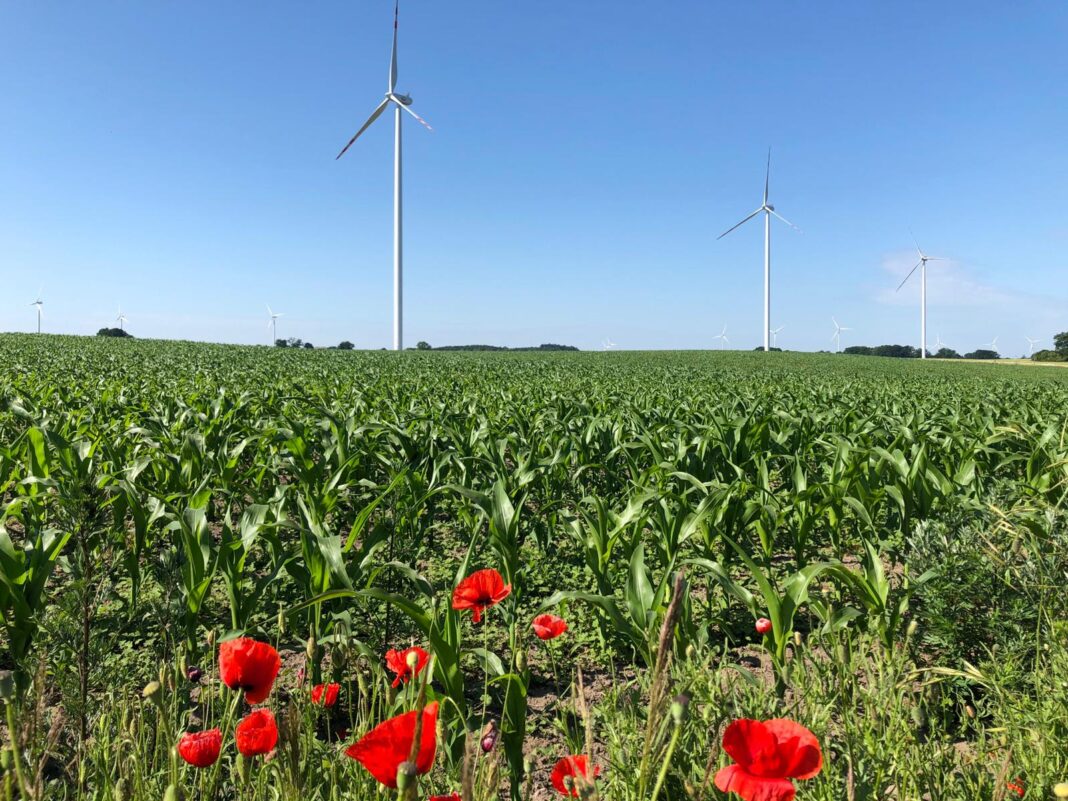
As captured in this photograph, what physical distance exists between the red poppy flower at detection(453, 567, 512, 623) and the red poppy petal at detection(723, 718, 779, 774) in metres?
1.01

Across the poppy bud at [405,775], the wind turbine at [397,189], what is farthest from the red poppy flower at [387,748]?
the wind turbine at [397,189]

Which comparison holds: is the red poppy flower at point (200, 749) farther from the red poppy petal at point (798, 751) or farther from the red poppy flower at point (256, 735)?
the red poppy petal at point (798, 751)

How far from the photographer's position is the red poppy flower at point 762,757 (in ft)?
3.74

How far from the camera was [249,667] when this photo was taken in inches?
62.0

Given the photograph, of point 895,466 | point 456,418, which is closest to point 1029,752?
point 895,466

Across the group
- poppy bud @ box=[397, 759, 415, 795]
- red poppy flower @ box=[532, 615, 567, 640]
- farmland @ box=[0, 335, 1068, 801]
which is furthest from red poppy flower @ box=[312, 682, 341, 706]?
poppy bud @ box=[397, 759, 415, 795]

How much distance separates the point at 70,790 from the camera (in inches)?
84.4

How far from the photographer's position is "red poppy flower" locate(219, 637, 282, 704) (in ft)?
5.04

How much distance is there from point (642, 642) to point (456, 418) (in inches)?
194

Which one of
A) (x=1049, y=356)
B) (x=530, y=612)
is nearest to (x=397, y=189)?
(x=530, y=612)

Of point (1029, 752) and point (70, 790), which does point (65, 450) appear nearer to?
point (70, 790)

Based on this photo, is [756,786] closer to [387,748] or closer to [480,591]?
[387,748]

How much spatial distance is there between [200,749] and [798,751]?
1244 mm

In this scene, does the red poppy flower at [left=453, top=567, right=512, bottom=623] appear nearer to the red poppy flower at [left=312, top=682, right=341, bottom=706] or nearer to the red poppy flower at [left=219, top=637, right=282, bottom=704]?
the red poppy flower at [left=312, top=682, right=341, bottom=706]
